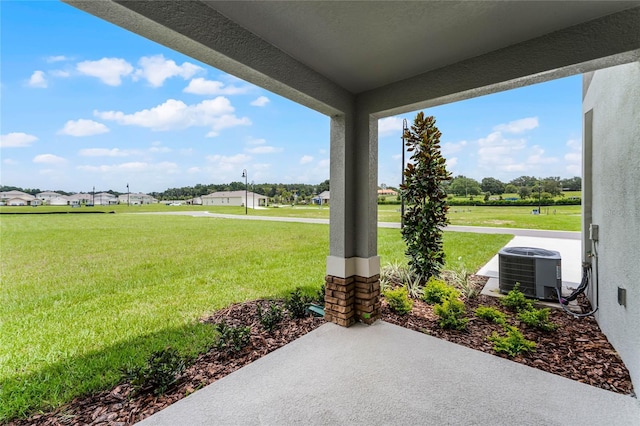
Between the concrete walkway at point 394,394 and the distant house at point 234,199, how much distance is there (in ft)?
15.0

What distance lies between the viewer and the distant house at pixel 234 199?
6.24m

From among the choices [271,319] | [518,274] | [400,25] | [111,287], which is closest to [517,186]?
[518,274]

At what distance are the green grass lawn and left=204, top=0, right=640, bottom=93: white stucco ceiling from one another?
9.16 feet

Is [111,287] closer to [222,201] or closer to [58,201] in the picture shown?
[58,201]

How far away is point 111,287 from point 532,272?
591 cm

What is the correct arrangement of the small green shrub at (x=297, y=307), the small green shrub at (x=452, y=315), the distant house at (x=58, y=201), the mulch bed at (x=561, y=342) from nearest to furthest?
the mulch bed at (x=561, y=342) < the small green shrub at (x=452, y=315) < the small green shrub at (x=297, y=307) < the distant house at (x=58, y=201)

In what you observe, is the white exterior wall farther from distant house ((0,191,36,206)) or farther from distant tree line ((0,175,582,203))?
distant house ((0,191,36,206))

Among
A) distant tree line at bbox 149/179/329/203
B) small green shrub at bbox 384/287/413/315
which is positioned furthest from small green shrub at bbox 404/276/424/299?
distant tree line at bbox 149/179/329/203

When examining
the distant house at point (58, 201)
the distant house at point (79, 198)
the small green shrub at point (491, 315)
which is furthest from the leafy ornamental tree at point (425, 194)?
the distant house at point (58, 201)

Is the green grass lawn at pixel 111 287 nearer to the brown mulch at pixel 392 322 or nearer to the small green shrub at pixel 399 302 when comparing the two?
the brown mulch at pixel 392 322

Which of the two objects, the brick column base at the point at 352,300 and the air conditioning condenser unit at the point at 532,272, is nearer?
the brick column base at the point at 352,300

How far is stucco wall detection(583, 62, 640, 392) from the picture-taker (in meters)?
1.97

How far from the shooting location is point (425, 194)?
4.25 m

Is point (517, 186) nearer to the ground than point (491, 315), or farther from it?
farther from it
